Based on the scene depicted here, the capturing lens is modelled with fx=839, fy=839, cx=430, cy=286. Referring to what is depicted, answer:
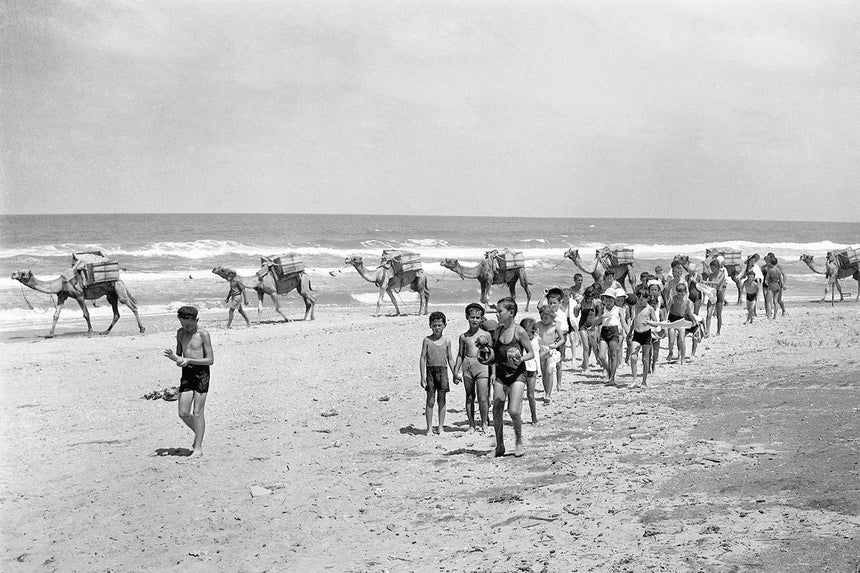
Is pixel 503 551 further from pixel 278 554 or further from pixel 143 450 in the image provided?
pixel 143 450

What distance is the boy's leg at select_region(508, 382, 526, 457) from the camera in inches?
333

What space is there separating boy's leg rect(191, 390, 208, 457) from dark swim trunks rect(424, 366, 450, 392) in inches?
98.3

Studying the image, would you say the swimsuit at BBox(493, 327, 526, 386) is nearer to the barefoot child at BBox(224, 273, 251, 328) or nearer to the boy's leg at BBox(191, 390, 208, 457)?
the boy's leg at BBox(191, 390, 208, 457)

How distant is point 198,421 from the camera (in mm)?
9094

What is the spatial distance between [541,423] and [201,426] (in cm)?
404

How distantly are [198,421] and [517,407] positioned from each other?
3.46 meters

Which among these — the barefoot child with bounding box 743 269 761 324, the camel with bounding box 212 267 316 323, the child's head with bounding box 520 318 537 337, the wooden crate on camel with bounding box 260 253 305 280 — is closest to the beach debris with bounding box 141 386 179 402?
the child's head with bounding box 520 318 537 337

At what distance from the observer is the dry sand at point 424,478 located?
628cm

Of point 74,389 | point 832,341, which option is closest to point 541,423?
point 74,389

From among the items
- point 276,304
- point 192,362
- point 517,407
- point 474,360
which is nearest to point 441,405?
point 474,360

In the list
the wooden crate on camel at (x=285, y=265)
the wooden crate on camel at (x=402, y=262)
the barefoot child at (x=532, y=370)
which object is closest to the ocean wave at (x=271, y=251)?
the wooden crate on camel at (x=402, y=262)

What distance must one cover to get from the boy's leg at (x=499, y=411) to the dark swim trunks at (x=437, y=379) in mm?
1101

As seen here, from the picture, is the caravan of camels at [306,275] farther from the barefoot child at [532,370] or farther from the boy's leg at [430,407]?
the boy's leg at [430,407]

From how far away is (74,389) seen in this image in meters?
12.9
